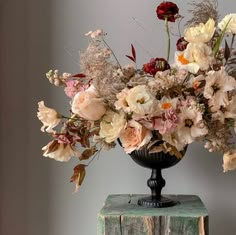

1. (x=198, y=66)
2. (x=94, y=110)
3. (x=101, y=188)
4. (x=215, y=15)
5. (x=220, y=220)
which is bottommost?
(x=220, y=220)

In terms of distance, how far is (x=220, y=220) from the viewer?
1.70 m

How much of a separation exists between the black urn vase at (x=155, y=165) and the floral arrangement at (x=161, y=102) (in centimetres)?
5

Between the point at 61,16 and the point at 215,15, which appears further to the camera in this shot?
the point at 61,16

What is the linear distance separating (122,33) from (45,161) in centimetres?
51

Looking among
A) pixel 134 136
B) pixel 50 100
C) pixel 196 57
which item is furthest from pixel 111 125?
pixel 50 100

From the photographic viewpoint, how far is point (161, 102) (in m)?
1.26

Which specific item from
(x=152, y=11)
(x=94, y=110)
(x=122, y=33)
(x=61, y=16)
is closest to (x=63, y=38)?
(x=61, y=16)

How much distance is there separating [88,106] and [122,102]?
84 millimetres

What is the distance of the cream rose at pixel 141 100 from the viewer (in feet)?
4.00

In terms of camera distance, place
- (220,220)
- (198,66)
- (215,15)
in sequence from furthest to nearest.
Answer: (220,220) < (215,15) < (198,66)

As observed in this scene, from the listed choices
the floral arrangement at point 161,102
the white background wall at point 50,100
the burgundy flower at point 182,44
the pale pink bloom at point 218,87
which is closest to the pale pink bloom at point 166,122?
the floral arrangement at point 161,102

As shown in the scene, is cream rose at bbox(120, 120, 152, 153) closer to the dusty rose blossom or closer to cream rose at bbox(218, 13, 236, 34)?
the dusty rose blossom

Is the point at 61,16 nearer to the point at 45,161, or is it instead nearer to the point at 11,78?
the point at 11,78

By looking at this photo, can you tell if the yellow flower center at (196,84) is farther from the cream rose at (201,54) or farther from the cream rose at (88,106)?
the cream rose at (88,106)
